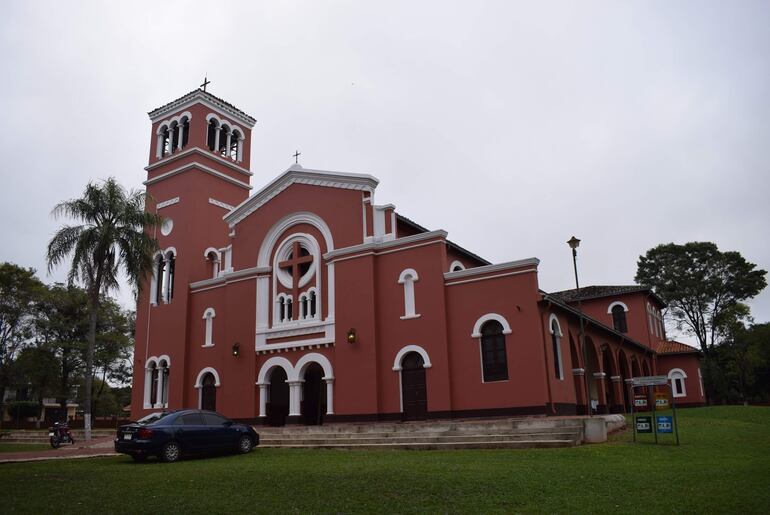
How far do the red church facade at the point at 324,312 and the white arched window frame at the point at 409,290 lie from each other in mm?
49

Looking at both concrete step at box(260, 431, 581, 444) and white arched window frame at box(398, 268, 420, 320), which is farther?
white arched window frame at box(398, 268, 420, 320)

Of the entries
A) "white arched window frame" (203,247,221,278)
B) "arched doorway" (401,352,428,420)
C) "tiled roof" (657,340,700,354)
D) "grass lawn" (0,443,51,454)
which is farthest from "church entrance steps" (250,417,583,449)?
"tiled roof" (657,340,700,354)

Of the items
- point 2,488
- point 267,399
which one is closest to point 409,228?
point 267,399

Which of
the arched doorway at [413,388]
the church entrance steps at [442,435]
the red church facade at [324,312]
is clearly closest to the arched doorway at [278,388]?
the red church facade at [324,312]

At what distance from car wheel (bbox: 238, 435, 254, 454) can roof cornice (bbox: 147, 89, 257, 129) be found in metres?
20.3

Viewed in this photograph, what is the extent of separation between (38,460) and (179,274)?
14.7 meters

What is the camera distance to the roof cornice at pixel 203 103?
32000 millimetres

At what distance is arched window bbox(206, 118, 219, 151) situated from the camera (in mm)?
32906

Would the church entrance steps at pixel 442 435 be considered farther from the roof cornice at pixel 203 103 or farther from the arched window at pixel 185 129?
the roof cornice at pixel 203 103

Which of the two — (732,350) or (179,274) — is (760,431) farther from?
(732,350)

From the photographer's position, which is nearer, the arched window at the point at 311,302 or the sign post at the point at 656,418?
the sign post at the point at 656,418

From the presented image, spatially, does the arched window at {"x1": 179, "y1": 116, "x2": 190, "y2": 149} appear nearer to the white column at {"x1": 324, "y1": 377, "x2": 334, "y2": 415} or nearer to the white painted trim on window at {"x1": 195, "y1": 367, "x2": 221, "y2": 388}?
the white painted trim on window at {"x1": 195, "y1": 367, "x2": 221, "y2": 388}

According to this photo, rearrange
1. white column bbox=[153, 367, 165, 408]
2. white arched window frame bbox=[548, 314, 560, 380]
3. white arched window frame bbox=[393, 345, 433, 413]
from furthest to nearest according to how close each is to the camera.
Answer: white column bbox=[153, 367, 165, 408]
white arched window frame bbox=[393, 345, 433, 413]
white arched window frame bbox=[548, 314, 560, 380]

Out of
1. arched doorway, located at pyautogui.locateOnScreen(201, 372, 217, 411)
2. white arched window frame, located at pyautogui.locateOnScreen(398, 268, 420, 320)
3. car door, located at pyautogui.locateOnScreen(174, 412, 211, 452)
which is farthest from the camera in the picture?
arched doorway, located at pyautogui.locateOnScreen(201, 372, 217, 411)
